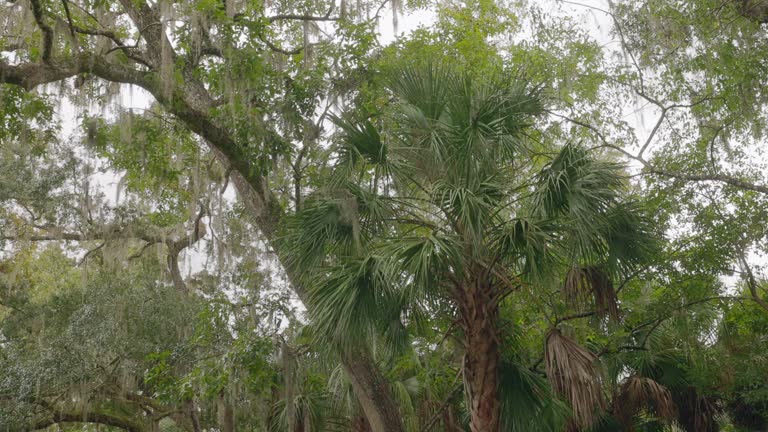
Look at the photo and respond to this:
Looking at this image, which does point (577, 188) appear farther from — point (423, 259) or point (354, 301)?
point (354, 301)

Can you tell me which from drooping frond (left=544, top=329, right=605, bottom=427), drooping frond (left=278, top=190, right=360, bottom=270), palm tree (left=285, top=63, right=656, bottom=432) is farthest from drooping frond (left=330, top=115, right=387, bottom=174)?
drooping frond (left=544, top=329, right=605, bottom=427)

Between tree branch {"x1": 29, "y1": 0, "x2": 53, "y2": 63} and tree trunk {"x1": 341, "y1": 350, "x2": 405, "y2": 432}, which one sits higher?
tree branch {"x1": 29, "y1": 0, "x2": 53, "y2": 63}

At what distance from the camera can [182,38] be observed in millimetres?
7863

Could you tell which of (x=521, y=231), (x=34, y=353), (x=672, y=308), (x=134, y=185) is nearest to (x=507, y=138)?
(x=521, y=231)

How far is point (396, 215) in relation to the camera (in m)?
7.25

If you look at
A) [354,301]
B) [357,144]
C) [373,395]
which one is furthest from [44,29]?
[373,395]

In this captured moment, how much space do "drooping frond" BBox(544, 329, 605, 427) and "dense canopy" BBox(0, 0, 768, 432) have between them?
0.03 metres

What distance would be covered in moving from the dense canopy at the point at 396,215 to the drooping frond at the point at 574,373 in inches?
1.2

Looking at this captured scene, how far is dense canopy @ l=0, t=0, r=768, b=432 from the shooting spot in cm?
682

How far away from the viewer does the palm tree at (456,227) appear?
21.2 feet

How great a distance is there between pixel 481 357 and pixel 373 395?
137 centimetres

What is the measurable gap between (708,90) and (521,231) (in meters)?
4.36

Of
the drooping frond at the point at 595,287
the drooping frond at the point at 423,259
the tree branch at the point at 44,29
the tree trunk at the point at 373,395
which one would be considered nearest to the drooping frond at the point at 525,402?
the drooping frond at the point at 595,287

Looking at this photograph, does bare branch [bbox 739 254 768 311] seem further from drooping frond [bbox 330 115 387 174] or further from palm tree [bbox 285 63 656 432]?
drooping frond [bbox 330 115 387 174]
